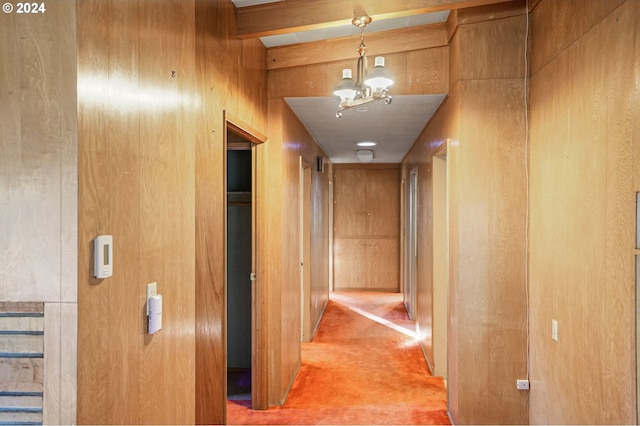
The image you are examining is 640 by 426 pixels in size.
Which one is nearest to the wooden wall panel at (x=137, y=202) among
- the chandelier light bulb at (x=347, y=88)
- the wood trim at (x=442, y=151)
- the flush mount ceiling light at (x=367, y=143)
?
the chandelier light bulb at (x=347, y=88)

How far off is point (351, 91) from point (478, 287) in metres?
1.48

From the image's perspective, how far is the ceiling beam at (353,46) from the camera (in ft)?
9.95

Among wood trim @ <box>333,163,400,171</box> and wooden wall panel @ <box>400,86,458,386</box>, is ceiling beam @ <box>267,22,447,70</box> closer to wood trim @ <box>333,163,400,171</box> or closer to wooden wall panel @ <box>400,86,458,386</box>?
wooden wall panel @ <box>400,86,458,386</box>

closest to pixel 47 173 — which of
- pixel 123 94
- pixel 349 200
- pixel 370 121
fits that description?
pixel 123 94

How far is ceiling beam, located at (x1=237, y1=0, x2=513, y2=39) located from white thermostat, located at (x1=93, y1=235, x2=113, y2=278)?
1.77 metres

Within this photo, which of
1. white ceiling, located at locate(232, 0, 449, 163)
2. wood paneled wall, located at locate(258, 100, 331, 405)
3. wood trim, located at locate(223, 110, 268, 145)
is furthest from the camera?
wood paneled wall, located at locate(258, 100, 331, 405)

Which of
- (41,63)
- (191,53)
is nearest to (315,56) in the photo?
(191,53)

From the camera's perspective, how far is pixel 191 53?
193 cm

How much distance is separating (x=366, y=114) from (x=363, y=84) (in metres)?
1.22

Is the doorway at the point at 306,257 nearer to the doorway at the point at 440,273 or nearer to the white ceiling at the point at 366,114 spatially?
the white ceiling at the point at 366,114

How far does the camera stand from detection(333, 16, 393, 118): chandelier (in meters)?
2.40

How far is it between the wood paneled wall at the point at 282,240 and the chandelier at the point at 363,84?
2.66 feet

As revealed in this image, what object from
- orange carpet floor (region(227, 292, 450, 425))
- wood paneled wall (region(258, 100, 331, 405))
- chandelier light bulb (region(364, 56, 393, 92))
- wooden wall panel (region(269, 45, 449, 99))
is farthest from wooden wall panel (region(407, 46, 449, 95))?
orange carpet floor (region(227, 292, 450, 425))

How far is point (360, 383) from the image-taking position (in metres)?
3.74
